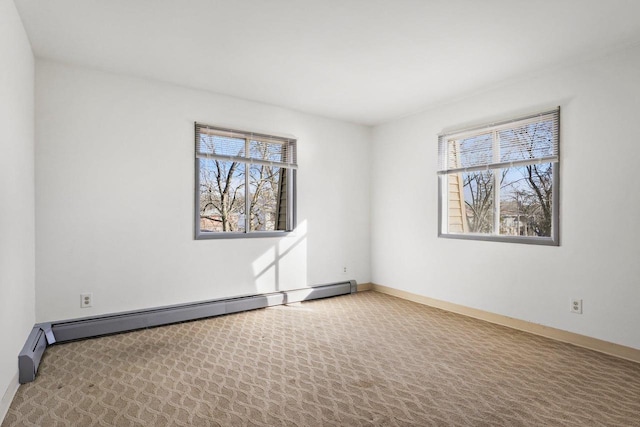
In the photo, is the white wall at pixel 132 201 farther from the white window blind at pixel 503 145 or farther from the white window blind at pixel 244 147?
the white window blind at pixel 503 145

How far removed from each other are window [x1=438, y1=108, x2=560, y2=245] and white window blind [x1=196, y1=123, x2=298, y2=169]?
2.00 meters

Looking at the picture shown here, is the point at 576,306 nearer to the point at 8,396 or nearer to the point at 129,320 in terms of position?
the point at 129,320

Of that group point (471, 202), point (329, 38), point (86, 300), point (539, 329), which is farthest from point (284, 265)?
point (539, 329)

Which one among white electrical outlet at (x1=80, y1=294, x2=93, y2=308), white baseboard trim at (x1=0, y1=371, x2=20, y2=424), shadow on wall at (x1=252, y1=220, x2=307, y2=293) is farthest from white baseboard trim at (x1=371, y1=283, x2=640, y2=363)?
white baseboard trim at (x1=0, y1=371, x2=20, y2=424)

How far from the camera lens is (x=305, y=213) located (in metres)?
4.73

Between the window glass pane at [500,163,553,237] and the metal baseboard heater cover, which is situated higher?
the window glass pane at [500,163,553,237]

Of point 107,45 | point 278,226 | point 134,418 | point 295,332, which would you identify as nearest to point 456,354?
point 295,332

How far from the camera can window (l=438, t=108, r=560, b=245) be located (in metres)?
3.38

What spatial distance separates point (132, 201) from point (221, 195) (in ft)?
3.22

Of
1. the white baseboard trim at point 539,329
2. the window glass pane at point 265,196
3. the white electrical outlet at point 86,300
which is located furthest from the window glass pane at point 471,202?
the white electrical outlet at point 86,300

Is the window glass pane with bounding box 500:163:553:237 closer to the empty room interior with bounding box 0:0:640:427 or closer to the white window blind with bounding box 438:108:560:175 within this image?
the empty room interior with bounding box 0:0:640:427

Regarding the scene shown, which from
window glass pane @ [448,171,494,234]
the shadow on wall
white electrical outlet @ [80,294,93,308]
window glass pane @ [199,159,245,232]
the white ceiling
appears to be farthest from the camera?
the shadow on wall

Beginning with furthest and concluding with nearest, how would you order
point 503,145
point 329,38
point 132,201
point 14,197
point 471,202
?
1. point 471,202
2. point 503,145
3. point 132,201
4. point 329,38
5. point 14,197

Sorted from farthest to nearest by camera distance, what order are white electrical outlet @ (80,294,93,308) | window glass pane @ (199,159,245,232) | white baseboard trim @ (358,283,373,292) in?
white baseboard trim @ (358,283,373,292) → window glass pane @ (199,159,245,232) → white electrical outlet @ (80,294,93,308)
